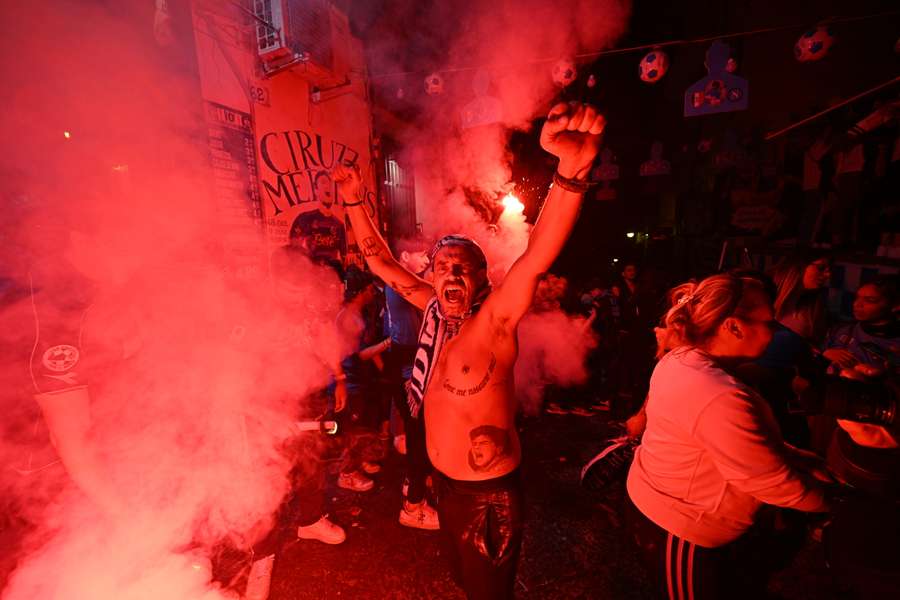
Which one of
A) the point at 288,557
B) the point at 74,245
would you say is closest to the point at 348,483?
the point at 288,557

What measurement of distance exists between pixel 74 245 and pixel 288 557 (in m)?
2.82

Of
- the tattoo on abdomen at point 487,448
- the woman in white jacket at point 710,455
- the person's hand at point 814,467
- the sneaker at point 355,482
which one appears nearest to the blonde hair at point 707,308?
the woman in white jacket at point 710,455

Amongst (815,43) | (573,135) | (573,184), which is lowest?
(573,184)

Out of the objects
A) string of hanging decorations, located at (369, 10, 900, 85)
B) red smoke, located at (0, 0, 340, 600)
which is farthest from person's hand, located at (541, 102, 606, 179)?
string of hanging decorations, located at (369, 10, 900, 85)

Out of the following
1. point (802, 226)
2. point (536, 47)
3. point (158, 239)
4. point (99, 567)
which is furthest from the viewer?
point (802, 226)

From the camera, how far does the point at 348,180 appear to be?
2.46m

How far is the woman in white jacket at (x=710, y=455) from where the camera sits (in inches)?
56.0

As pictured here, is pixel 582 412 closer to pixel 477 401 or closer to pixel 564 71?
pixel 477 401

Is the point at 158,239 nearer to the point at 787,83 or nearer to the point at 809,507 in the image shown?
the point at 809,507

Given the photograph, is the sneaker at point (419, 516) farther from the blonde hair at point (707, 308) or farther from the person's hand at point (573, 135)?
the person's hand at point (573, 135)

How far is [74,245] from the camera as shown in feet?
8.69

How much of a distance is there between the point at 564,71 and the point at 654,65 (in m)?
1.25

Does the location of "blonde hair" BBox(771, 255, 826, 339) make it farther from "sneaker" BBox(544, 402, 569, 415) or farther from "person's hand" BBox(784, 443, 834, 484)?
"person's hand" BBox(784, 443, 834, 484)

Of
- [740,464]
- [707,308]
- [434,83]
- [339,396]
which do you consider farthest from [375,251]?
[434,83]
